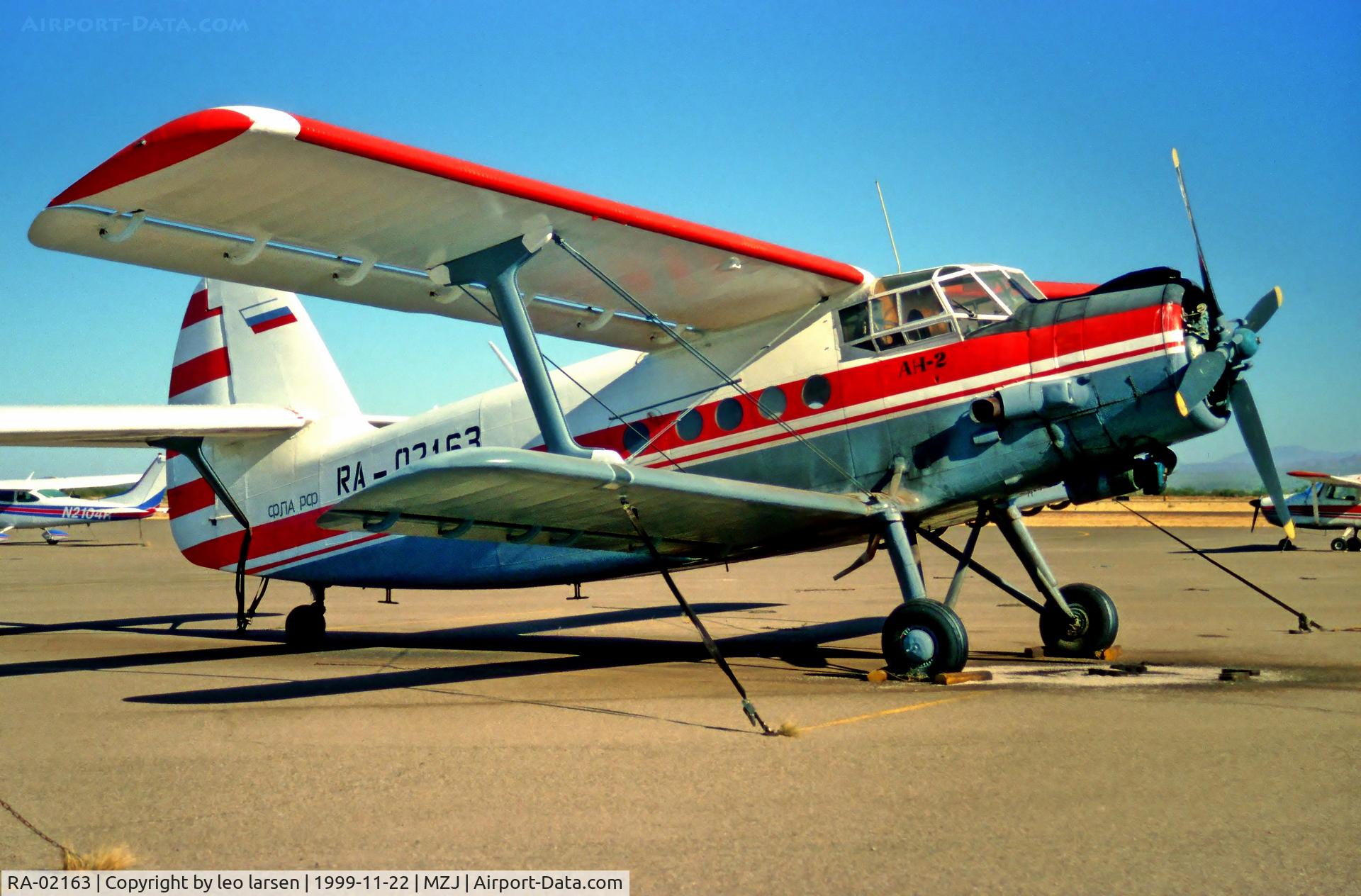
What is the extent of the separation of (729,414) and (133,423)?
5709mm

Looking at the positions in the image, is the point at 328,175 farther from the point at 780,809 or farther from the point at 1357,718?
the point at 1357,718

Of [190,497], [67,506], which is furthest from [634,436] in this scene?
[67,506]

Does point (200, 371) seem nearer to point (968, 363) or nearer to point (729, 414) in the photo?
point (729, 414)

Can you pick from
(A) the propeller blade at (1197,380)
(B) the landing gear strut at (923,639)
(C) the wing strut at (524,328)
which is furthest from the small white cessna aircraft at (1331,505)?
(C) the wing strut at (524,328)

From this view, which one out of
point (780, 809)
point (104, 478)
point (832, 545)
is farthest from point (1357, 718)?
point (104, 478)

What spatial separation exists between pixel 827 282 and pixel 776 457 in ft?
5.06

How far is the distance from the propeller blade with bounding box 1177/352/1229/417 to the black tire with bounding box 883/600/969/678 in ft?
7.39

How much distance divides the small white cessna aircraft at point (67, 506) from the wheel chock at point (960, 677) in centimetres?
5246

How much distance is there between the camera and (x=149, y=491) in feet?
191

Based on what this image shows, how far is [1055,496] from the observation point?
1005 centimetres

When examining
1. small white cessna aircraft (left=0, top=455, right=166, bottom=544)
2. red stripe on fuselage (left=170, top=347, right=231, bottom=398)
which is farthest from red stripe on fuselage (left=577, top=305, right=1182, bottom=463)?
small white cessna aircraft (left=0, top=455, right=166, bottom=544)

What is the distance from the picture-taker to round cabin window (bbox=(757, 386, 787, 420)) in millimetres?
9211

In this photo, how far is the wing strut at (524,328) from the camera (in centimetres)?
796

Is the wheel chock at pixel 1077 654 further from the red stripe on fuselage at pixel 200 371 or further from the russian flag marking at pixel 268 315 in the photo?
the red stripe on fuselage at pixel 200 371
